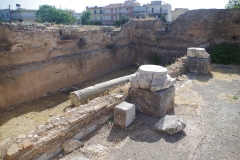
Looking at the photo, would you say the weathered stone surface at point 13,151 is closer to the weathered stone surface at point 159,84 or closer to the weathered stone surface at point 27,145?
the weathered stone surface at point 27,145

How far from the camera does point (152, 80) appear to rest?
4242 mm

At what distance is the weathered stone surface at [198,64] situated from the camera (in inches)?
294

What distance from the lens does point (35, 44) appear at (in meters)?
9.05

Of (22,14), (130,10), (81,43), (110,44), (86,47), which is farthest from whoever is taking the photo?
(22,14)

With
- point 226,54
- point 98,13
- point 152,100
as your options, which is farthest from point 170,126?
point 98,13

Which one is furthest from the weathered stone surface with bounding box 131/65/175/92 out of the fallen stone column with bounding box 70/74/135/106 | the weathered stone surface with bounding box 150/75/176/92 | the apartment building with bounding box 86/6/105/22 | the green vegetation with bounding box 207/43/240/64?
the apartment building with bounding box 86/6/105/22

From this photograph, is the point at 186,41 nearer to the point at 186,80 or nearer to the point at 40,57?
the point at 186,80

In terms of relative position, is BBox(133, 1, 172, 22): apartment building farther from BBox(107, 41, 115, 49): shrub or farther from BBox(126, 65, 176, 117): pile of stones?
BBox(126, 65, 176, 117): pile of stones

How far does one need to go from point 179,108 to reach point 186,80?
7.85 ft

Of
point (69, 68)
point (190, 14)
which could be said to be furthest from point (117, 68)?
point (190, 14)

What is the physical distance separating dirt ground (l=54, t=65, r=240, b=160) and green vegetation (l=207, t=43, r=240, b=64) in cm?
462

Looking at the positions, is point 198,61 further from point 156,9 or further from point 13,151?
point 156,9

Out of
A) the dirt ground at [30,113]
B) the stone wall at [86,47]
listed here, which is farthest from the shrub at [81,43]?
the dirt ground at [30,113]

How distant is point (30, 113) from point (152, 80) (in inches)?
227
